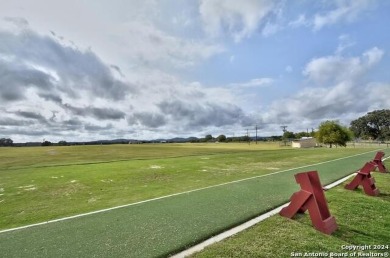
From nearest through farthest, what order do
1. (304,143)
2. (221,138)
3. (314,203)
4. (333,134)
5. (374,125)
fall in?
(314,203), (333,134), (304,143), (374,125), (221,138)

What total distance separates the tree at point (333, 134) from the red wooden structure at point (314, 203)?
82138 millimetres

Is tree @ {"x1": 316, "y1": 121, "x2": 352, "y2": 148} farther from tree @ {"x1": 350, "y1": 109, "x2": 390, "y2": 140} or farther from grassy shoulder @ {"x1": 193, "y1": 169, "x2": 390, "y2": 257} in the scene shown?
grassy shoulder @ {"x1": 193, "y1": 169, "x2": 390, "y2": 257}

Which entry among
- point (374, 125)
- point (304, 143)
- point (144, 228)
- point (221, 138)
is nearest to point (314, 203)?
point (144, 228)

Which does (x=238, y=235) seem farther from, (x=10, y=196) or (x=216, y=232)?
(x=10, y=196)

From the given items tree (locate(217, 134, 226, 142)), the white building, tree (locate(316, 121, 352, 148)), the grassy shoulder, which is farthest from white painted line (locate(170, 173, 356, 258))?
tree (locate(217, 134, 226, 142))

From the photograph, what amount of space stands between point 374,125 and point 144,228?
157 m

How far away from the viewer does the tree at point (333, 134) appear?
81.0 meters

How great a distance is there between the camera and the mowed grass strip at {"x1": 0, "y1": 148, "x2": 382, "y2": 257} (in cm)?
495

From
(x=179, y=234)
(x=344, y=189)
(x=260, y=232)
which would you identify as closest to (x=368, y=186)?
(x=344, y=189)

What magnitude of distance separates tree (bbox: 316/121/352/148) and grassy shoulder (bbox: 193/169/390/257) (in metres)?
80.4

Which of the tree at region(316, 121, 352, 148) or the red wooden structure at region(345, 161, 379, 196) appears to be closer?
the red wooden structure at region(345, 161, 379, 196)

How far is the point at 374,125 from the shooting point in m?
139

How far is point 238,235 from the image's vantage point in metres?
5.49

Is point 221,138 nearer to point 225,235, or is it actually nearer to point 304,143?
point 304,143
